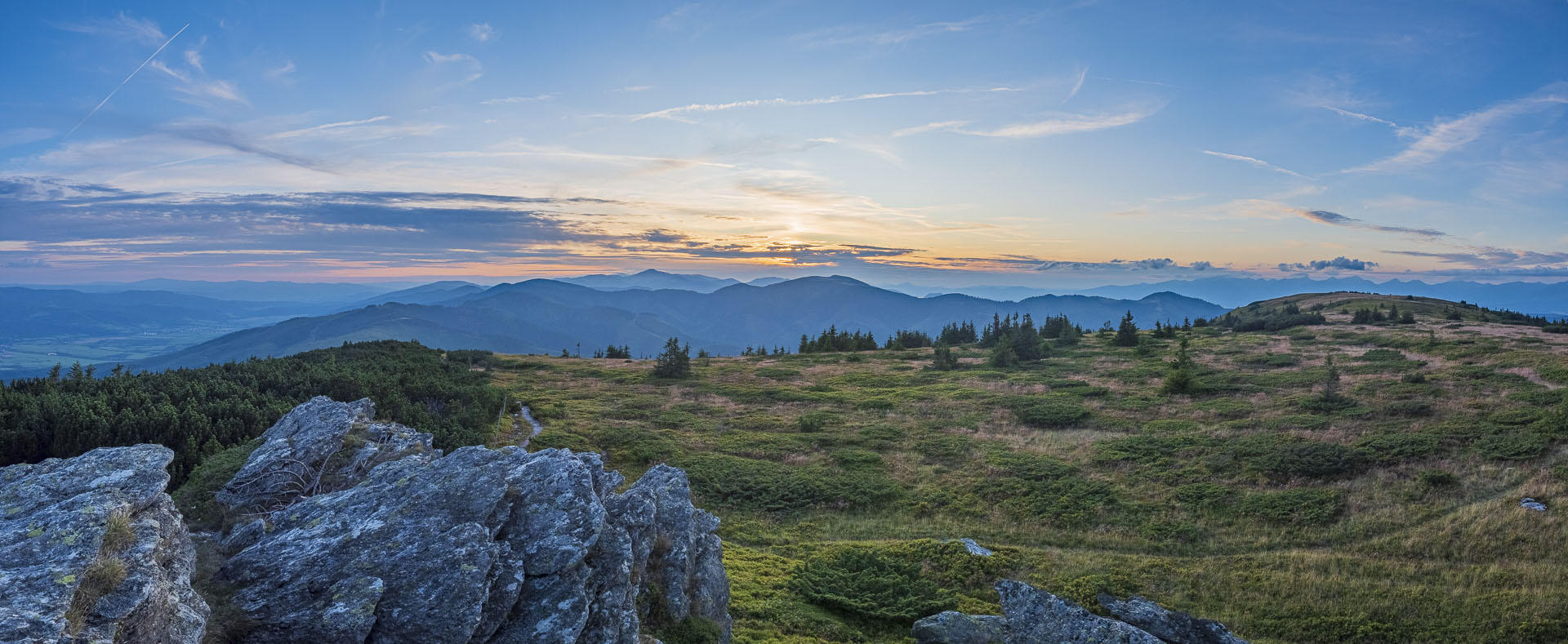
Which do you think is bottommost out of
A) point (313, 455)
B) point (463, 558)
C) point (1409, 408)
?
point (1409, 408)

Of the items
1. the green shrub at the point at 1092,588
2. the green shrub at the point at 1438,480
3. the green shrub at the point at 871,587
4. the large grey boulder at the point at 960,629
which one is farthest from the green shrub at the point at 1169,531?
the large grey boulder at the point at 960,629

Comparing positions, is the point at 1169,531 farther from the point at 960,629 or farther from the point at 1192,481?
the point at 960,629

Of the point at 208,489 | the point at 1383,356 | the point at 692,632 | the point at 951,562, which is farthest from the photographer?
the point at 1383,356

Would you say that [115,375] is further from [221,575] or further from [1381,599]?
[1381,599]

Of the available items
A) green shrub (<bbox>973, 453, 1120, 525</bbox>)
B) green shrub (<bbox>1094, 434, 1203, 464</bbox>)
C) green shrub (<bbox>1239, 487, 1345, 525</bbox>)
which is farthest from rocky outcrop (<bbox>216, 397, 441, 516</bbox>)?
green shrub (<bbox>1094, 434, 1203, 464</bbox>)

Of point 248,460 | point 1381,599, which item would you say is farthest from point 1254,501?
point 248,460

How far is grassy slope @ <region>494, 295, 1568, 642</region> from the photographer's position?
1786 cm

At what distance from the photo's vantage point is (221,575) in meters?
9.20

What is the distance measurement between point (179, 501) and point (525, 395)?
35945mm

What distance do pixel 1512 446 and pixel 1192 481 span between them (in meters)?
12.6

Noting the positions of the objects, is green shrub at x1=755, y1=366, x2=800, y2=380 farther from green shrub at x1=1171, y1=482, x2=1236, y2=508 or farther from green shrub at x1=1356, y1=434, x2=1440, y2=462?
green shrub at x1=1356, y1=434, x2=1440, y2=462

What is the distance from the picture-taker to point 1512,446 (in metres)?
26.1

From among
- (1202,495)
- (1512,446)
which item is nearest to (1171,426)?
(1202,495)

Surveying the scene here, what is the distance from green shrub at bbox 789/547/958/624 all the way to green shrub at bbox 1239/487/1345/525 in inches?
565
